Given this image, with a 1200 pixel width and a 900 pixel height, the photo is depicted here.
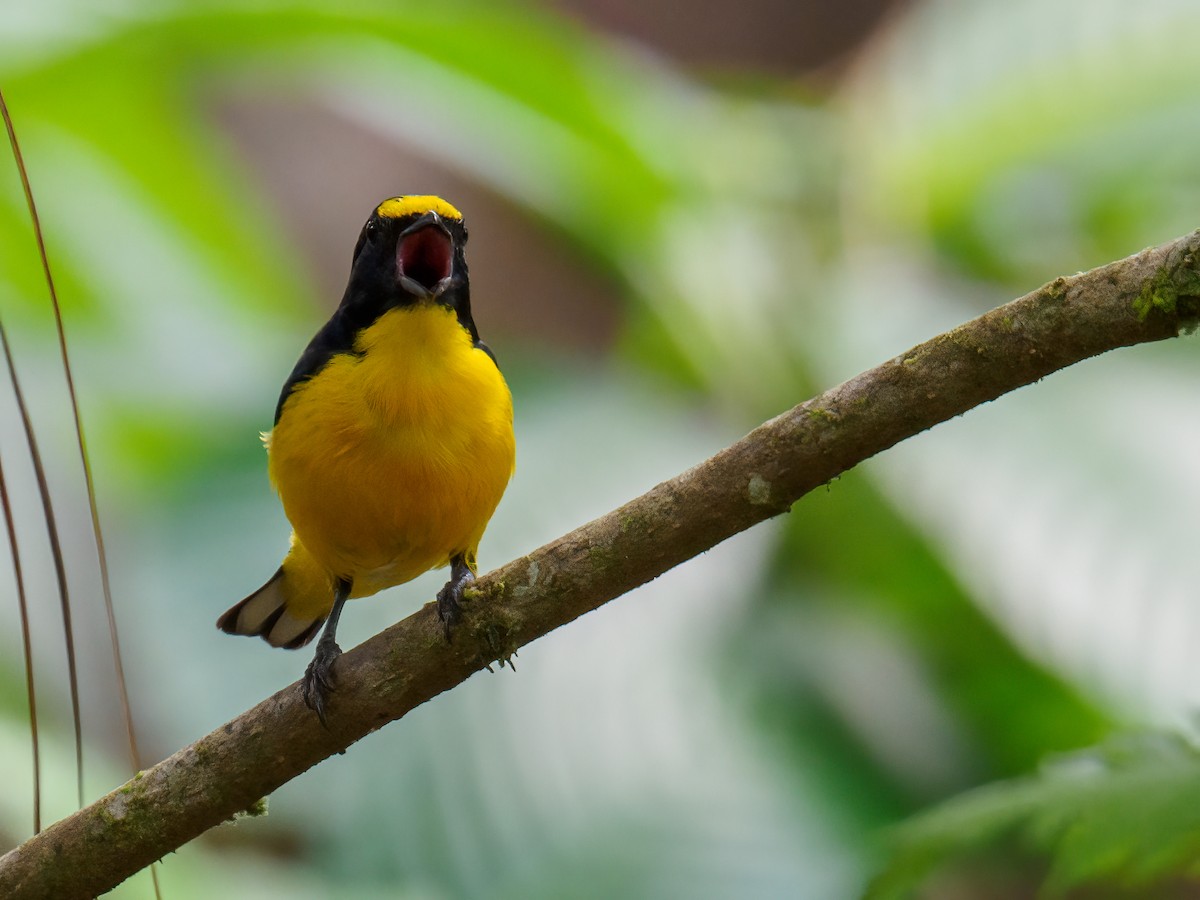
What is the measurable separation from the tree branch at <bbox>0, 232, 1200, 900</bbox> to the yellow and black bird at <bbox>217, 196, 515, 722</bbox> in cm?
35

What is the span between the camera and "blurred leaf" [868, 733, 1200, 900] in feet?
8.31

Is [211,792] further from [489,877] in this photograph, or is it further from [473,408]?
[489,877]

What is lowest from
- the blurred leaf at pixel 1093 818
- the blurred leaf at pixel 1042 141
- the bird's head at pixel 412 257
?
the blurred leaf at pixel 1093 818

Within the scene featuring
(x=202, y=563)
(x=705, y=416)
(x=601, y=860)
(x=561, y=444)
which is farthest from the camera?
(x=705, y=416)

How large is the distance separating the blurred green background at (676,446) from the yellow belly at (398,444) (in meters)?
1.26

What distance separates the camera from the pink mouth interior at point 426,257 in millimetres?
3424

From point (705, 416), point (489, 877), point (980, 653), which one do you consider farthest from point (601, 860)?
point (705, 416)

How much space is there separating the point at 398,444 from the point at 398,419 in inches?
2.3

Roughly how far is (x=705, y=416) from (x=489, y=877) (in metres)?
2.03

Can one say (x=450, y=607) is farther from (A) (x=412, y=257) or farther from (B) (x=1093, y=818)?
(B) (x=1093, y=818)

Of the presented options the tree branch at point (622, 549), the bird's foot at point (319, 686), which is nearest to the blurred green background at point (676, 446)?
the tree branch at point (622, 549)

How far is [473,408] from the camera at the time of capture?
323 centimetres

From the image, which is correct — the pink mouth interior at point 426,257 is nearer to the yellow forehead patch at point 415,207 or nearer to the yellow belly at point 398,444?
the yellow forehead patch at point 415,207

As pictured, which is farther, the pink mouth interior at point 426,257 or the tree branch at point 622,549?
the pink mouth interior at point 426,257
